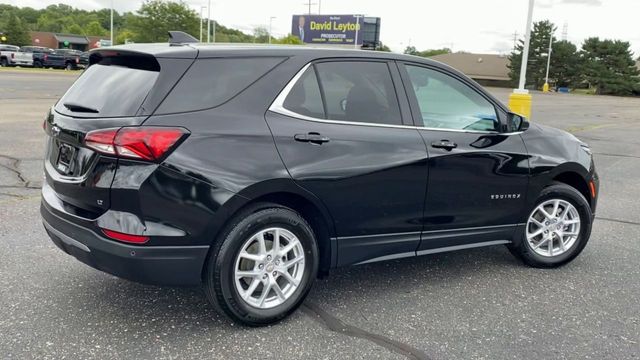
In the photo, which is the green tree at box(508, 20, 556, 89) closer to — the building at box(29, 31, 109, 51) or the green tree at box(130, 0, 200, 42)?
the green tree at box(130, 0, 200, 42)

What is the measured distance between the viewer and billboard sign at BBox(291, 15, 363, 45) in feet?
269

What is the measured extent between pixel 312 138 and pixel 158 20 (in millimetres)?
63333

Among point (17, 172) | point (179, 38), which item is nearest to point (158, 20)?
point (17, 172)

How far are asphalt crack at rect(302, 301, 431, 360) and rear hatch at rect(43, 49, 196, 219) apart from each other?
1.49 meters

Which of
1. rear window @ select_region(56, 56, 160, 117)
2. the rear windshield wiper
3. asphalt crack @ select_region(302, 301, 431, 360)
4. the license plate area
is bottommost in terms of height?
asphalt crack @ select_region(302, 301, 431, 360)

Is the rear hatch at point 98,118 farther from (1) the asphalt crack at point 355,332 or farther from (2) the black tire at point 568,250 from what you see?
(2) the black tire at point 568,250

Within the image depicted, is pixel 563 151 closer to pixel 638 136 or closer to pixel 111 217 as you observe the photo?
pixel 111 217

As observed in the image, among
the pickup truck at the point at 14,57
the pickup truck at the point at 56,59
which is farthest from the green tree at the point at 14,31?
the pickup truck at the point at 14,57

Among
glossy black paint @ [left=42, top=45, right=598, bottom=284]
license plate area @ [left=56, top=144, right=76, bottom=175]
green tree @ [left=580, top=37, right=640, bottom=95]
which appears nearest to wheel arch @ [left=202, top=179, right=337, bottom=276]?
glossy black paint @ [left=42, top=45, right=598, bottom=284]

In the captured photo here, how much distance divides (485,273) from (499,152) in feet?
3.31

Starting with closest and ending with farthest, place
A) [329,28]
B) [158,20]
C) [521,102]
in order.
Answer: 1. [521,102]
2. [158,20]
3. [329,28]

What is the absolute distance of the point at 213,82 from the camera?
129 inches

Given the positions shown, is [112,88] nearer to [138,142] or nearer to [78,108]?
[78,108]

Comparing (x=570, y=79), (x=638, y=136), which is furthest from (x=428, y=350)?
(x=570, y=79)
